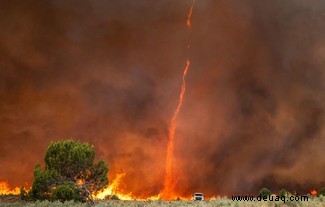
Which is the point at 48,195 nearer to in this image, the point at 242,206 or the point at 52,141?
the point at 52,141

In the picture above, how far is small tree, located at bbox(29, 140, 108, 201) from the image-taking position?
39.3m

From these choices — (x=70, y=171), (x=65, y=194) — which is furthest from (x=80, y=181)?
(x=65, y=194)

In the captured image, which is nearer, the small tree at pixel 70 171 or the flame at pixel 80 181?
the small tree at pixel 70 171

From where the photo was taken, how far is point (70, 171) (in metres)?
42.4

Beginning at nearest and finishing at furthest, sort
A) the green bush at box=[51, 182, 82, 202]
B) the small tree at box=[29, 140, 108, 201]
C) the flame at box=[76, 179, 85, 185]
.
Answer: the green bush at box=[51, 182, 82, 202] < the small tree at box=[29, 140, 108, 201] < the flame at box=[76, 179, 85, 185]

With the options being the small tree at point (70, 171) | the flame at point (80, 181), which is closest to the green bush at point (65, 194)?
the small tree at point (70, 171)

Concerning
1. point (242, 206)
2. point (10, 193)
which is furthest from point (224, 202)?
point (10, 193)

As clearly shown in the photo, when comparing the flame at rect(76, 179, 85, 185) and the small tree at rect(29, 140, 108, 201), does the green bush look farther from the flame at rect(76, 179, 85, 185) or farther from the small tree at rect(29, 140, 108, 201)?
the flame at rect(76, 179, 85, 185)

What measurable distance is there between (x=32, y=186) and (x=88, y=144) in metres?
8.15

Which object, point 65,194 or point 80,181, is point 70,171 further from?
point 65,194

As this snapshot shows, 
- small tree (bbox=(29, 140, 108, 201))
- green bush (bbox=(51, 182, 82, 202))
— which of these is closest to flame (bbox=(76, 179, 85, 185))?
small tree (bbox=(29, 140, 108, 201))

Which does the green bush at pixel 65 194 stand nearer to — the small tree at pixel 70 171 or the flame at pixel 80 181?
the small tree at pixel 70 171

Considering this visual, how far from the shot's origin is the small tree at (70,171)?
3928 centimetres

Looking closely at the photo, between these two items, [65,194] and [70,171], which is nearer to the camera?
[65,194]
